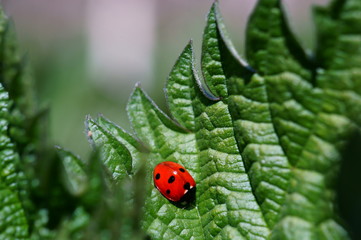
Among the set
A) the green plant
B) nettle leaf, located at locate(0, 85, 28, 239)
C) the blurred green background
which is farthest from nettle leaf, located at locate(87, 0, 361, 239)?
the blurred green background

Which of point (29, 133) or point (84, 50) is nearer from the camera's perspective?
point (29, 133)

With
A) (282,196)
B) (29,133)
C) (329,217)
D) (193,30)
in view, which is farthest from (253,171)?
(193,30)

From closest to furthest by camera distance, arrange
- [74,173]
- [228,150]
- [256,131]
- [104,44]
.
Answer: [74,173] → [256,131] → [228,150] → [104,44]

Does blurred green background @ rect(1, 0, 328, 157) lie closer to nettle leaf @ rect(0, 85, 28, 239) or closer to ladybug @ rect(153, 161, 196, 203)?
ladybug @ rect(153, 161, 196, 203)

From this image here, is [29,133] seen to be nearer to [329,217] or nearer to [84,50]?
[329,217]

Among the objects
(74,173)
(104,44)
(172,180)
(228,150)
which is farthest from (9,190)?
(104,44)

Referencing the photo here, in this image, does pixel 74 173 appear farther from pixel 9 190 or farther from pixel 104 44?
pixel 104 44
